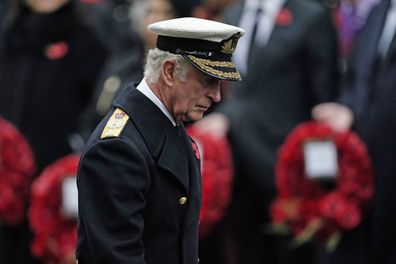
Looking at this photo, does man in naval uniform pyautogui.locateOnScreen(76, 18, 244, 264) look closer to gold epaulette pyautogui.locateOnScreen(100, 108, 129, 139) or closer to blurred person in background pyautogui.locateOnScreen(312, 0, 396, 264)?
gold epaulette pyautogui.locateOnScreen(100, 108, 129, 139)

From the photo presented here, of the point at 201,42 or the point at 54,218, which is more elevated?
the point at 201,42

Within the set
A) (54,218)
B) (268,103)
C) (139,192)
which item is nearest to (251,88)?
(268,103)

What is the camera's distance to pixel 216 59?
469 cm

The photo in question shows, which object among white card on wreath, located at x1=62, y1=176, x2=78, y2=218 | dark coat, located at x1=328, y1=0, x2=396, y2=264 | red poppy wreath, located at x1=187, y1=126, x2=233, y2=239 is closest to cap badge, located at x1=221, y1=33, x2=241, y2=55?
dark coat, located at x1=328, y1=0, x2=396, y2=264

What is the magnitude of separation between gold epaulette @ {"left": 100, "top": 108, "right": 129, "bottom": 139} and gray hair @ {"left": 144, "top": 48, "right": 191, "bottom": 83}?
165 mm

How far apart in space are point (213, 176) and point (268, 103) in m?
0.74

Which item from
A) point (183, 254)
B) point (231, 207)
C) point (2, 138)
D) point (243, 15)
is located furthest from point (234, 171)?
point (183, 254)

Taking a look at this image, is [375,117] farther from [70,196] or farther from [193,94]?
[193,94]

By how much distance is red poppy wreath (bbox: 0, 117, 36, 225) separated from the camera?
8.31m

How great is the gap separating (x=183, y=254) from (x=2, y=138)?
380cm

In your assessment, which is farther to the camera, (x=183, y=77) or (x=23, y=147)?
(x=23, y=147)

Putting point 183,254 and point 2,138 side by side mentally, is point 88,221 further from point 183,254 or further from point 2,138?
point 2,138

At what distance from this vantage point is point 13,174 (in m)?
8.35

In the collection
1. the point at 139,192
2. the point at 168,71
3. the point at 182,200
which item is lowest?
the point at 182,200
